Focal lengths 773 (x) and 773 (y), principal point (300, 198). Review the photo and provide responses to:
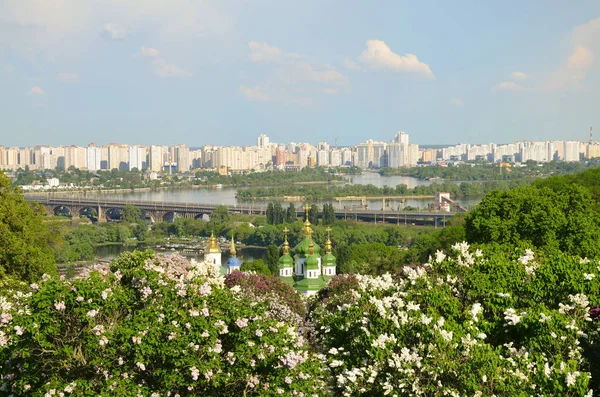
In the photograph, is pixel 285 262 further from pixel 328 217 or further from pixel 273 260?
pixel 328 217

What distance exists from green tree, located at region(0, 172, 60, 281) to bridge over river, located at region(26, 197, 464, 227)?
2022cm

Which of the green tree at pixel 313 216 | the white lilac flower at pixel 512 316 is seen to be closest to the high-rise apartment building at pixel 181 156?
the green tree at pixel 313 216

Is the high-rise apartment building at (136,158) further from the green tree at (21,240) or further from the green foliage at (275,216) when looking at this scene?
the green tree at (21,240)

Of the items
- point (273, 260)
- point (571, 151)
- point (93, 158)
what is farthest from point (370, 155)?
point (273, 260)

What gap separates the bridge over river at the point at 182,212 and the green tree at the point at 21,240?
20.2 meters

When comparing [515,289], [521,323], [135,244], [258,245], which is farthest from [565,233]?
[135,244]

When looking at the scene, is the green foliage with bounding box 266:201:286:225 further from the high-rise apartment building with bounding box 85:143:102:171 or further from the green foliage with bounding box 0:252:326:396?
the high-rise apartment building with bounding box 85:143:102:171

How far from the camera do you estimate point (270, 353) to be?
12.5 ft

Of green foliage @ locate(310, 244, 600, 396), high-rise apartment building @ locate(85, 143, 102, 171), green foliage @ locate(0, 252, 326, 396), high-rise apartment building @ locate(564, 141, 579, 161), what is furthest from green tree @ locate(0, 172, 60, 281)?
high-rise apartment building @ locate(564, 141, 579, 161)

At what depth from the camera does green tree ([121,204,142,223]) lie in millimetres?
30594

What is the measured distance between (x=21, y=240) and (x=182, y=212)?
25.1 m

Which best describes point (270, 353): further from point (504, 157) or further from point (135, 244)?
point (504, 157)

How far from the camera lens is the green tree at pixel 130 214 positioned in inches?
1204

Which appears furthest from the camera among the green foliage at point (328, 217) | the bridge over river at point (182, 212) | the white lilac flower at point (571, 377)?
the bridge over river at point (182, 212)
